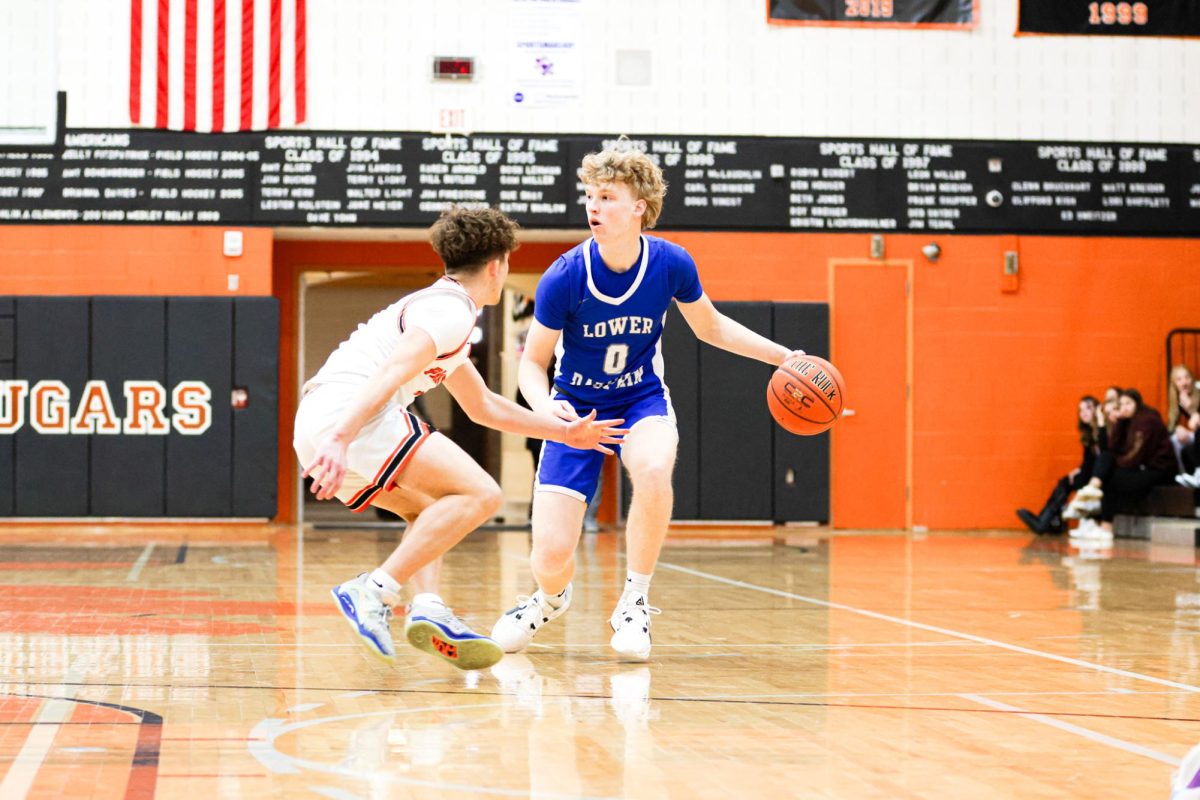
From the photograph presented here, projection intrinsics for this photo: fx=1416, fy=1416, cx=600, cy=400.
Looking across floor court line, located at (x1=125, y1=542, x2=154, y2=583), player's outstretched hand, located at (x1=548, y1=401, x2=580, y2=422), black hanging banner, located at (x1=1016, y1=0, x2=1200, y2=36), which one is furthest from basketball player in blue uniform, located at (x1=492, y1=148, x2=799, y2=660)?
black hanging banner, located at (x1=1016, y1=0, x2=1200, y2=36)

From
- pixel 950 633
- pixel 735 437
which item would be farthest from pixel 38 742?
pixel 735 437

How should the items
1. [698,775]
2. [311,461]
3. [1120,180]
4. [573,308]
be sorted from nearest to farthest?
[698,775] < [311,461] < [573,308] < [1120,180]

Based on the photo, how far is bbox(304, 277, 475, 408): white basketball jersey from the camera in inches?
151

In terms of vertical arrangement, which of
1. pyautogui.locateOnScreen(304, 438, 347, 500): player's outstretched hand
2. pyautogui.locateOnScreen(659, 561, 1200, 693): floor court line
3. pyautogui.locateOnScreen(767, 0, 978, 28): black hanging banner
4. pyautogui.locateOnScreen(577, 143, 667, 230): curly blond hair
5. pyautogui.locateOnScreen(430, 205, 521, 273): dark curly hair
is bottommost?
pyautogui.locateOnScreen(659, 561, 1200, 693): floor court line

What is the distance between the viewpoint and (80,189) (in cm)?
1202

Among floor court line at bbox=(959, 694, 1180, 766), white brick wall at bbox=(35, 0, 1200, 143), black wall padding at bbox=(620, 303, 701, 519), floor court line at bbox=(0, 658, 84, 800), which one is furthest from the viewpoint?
black wall padding at bbox=(620, 303, 701, 519)

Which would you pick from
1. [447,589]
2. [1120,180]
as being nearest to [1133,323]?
[1120,180]

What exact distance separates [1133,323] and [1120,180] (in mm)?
1305

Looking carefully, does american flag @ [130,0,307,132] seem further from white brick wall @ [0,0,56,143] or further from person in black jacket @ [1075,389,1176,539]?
person in black jacket @ [1075,389,1176,539]

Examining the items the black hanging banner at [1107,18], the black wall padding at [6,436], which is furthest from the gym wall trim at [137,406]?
the black hanging banner at [1107,18]

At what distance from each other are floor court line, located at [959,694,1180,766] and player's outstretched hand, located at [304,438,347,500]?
69.0 inches

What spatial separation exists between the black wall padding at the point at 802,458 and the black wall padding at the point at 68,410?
19.6 feet

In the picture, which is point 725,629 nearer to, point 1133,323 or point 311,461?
point 311,461

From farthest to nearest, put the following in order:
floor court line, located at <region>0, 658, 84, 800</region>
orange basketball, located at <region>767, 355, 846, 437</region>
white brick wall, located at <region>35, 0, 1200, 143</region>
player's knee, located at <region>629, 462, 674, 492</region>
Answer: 1. white brick wall, located at <region>35, 0, 1200, 143</region>
2. orange basketball, located at <region>767, 355, 846, 437</region>
3. player's knee, located at <region>629, 462, 674, 492</region>
4. floor court line, located at <region>0, 658, 84, 800</region>
